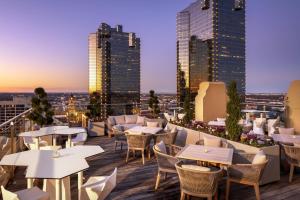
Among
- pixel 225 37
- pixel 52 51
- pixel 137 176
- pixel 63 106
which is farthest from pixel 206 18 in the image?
pixel 137 176

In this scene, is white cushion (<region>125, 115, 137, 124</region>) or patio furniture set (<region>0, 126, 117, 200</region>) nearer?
patio furniture set (<region>0, 126, 117, 200</region>)

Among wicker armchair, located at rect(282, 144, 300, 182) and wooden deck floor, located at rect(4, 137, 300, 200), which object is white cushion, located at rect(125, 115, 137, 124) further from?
wicker armchair, located at rect(282, 144, 300, 182)

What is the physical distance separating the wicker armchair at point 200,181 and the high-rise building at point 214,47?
6696 cm

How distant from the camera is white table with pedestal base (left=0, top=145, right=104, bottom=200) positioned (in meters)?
2.89

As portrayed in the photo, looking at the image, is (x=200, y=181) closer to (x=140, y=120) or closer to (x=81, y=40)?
(x=140, y=120)

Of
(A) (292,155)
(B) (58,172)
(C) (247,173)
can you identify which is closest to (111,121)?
(A) (292,155)

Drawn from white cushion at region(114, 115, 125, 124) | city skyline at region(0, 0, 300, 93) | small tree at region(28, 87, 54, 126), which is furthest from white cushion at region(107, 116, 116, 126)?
city skyline at region(0, 0, 300, 93)

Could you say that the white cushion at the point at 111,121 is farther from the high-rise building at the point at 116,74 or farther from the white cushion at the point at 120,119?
the high-rise building at the point at 116,74

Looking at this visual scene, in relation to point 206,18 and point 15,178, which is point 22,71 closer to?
point 15,178

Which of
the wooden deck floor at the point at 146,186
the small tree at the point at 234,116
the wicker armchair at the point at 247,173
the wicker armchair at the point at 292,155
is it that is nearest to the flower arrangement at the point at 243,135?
the small tree at the point at 234,116

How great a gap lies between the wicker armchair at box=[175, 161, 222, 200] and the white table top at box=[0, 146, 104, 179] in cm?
136

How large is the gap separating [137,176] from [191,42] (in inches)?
3106

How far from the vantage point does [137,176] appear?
5324 mm

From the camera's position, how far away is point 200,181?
3.53 m
